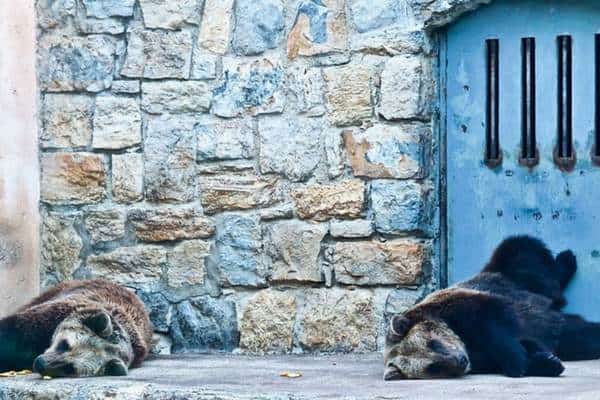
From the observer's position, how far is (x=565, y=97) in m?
7.59

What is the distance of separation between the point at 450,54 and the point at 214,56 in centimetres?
129

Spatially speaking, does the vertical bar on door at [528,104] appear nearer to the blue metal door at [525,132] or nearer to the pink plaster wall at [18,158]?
the blue metal door at [525,132]

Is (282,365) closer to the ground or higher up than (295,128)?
closer to the ground

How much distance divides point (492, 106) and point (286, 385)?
2095 millimetres

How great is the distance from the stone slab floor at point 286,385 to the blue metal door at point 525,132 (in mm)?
803

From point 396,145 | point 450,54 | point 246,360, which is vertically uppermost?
point 450,54

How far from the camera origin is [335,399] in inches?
237

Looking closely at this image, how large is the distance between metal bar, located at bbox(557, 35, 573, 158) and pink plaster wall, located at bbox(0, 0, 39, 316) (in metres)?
2.97

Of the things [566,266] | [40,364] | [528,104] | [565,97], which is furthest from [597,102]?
[40,364]

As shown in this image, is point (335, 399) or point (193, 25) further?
point (193, 25)

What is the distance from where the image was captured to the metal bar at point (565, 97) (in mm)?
7570

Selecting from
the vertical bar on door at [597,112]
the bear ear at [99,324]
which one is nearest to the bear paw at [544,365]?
the vertical bar on door at [597,112]

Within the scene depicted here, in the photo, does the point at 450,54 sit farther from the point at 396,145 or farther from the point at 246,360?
the point at 246,360

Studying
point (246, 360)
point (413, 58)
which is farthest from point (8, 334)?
point (413, 58)
